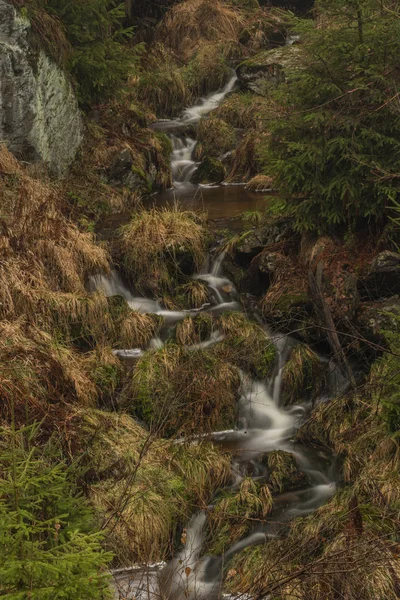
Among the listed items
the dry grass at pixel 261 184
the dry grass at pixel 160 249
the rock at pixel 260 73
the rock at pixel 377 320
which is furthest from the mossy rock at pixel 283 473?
the rock at pixel 260 73

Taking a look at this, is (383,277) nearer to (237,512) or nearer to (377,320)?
(377,320)

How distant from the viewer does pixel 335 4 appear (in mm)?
7738

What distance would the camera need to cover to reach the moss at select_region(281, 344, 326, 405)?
7.43m

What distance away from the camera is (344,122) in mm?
7660

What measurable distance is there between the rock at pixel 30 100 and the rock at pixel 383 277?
5.61 meters

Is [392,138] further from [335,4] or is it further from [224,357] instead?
[224,357]

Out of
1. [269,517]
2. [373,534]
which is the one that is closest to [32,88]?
[269,517]

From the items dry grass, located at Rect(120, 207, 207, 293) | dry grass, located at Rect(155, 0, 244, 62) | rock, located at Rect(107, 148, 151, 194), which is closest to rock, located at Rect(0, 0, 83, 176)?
rock, located at Rect(107, 148, 151, 194)

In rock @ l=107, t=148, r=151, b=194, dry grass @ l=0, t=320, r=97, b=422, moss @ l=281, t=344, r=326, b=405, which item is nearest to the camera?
dry grass @ l=0, t=320, r=97, b=422

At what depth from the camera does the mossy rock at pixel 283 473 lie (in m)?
6.18

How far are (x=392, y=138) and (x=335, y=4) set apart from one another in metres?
1.68

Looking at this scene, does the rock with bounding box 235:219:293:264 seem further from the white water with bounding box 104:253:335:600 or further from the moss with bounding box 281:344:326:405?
the moss with bounding box 281:344:326:405

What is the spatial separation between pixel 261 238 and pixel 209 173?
4.55 meters

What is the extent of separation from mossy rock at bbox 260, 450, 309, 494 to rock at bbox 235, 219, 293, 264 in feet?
11.6
